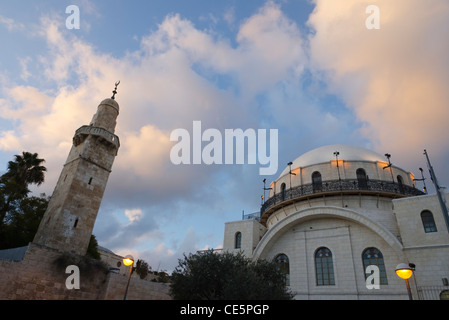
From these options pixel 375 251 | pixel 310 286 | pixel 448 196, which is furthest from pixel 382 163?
pixel 310 286

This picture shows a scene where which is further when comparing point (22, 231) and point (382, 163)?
point (382, 163)

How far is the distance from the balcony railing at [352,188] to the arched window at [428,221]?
371 centimetres

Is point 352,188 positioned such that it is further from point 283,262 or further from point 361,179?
point 283,262

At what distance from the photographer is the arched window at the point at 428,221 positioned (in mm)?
16828

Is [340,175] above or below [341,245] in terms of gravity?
above

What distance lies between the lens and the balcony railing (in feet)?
69.3

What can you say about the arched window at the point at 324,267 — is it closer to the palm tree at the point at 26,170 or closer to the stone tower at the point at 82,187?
the stone tower at the point at 82,187

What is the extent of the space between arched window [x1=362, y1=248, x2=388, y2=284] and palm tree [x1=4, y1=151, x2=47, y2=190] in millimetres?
25936

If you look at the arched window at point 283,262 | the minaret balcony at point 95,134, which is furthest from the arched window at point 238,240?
the minaret balcony at point 95,134

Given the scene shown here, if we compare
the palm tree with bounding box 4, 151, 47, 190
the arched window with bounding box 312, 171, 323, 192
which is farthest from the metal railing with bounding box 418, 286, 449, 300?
the palm tree with bounding box 4, 151, 47, 190

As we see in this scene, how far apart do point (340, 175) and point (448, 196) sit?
7.11 m
